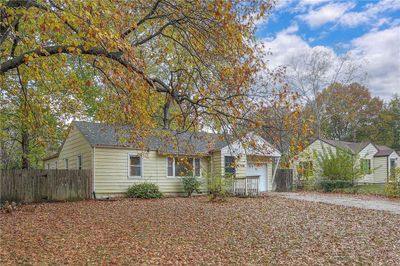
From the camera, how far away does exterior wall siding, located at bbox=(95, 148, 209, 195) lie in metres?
17.9

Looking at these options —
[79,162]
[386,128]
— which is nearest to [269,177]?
[79,162]

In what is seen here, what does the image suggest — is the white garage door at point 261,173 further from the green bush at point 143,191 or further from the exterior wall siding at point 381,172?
the exterior wall siding at point 381,172

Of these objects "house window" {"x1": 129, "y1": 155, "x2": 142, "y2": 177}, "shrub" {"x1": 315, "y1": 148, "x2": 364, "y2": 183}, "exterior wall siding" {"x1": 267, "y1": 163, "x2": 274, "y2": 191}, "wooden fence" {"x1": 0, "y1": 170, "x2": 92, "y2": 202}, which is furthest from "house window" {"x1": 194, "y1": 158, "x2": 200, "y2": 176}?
"shrub" {"x1": 315, "y1": 148, "x2": 364, "y2": 183}

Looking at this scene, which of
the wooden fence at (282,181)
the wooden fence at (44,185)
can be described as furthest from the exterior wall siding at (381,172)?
the wooden fence at (44,185)

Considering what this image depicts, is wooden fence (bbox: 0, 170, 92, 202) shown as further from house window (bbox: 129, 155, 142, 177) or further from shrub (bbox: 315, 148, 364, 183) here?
shrub (bbox: 315, 148, 364, 183)

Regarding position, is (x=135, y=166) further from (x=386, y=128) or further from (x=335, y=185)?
(x=386, y=128)

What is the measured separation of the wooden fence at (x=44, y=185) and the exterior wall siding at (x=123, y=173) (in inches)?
24.9

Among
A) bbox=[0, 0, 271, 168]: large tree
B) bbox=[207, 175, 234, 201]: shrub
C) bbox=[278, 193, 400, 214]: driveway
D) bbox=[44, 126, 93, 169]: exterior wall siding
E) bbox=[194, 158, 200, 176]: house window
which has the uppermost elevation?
bbox=[0, 0, 271, 168]: large tree

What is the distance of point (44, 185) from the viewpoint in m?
16.8

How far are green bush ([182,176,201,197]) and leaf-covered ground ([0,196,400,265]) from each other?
651cm

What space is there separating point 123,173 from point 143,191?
4.46 feet

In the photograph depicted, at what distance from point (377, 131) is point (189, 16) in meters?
41.6

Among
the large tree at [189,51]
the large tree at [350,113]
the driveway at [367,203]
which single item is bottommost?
the driveway at [367,203]

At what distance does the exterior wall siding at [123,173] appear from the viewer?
17.9 m
